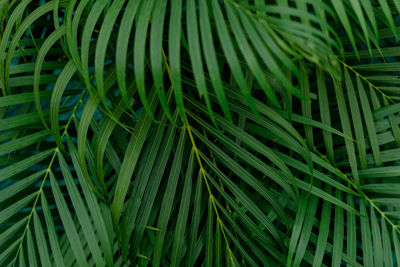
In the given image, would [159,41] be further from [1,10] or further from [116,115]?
[1,10]

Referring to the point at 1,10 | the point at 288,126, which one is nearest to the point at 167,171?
the point at 288,126

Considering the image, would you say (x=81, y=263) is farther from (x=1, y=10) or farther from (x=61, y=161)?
(x=1, y=10)

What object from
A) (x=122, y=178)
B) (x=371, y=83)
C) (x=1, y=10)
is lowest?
(x=122, y=178)

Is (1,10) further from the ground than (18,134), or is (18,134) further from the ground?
(1,10)

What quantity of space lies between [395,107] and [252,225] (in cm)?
32

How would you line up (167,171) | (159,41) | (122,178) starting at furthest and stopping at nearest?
(167,171)
(122,178)
(159,41)

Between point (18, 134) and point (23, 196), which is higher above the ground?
point (18, 134)

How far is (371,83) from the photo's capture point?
0.70 meters

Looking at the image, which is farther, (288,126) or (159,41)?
(288,126)

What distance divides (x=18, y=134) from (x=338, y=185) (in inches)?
21.1

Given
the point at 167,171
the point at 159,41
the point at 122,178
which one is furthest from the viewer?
the point at 167,171

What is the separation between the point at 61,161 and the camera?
60cm

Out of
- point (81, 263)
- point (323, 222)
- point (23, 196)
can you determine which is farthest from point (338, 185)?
point (23, 196)

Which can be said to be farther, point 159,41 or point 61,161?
point 61,161
